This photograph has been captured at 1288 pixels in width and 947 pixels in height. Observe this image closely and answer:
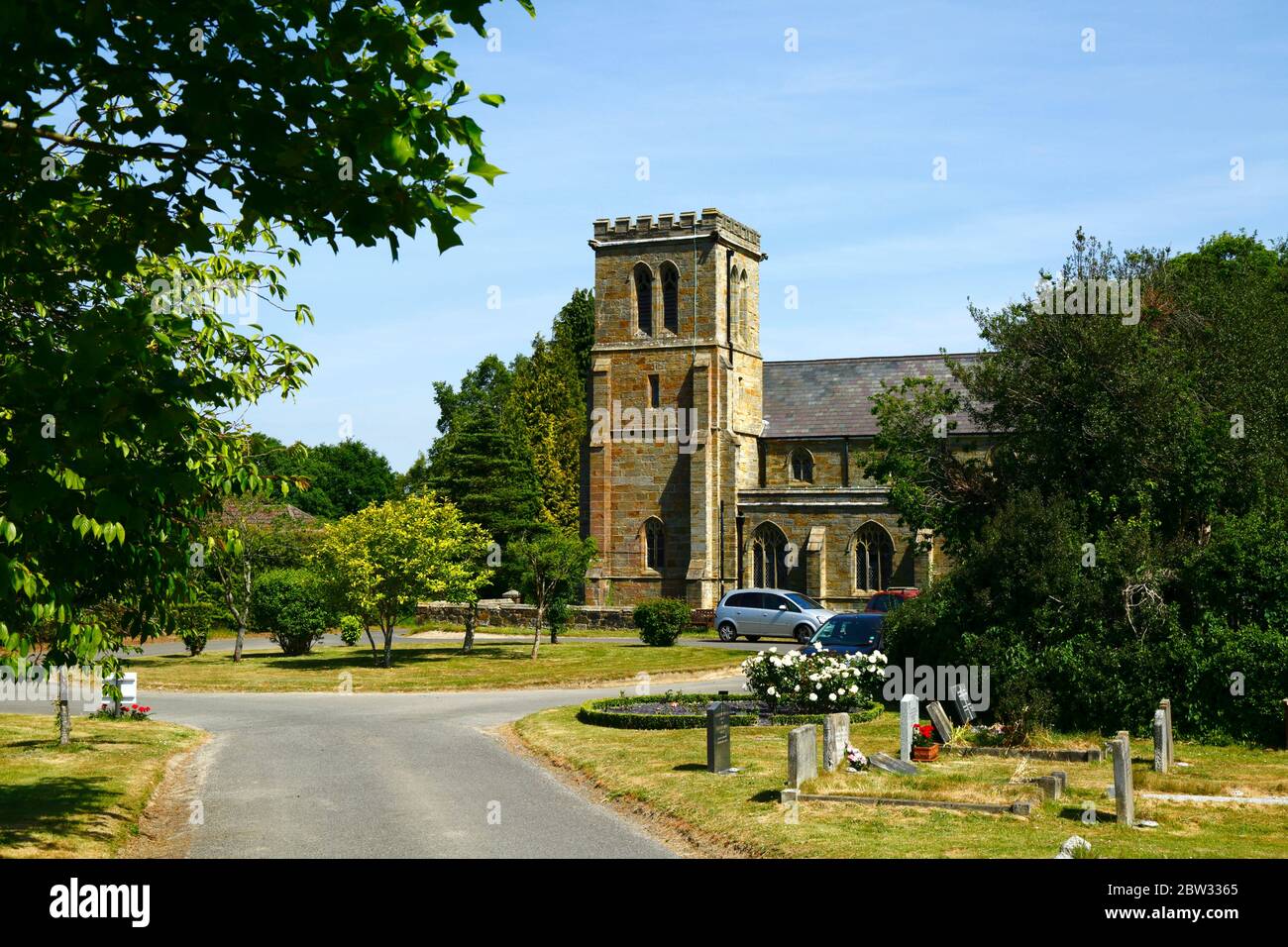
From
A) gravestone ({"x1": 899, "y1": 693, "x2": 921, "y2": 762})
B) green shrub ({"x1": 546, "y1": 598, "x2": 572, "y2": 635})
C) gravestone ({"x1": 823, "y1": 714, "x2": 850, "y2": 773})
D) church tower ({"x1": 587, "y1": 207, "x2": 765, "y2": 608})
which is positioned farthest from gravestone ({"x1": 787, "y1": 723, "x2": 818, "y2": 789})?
church tower ({"x1": 587, "y1": 207, "x2": 765, "y2": 608})

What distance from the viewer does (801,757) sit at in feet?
49.2

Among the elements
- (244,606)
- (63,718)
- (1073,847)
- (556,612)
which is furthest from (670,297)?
(1073,847)

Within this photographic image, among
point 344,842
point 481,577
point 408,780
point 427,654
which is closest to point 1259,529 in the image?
point 408,780

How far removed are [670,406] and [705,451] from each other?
9.53ft

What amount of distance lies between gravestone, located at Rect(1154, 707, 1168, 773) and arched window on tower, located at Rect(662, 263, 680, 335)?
43.8 meters

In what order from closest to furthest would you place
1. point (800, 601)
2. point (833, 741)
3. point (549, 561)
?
1. point (833, 741)
2. point (549, 561)
3. point (800, 601)

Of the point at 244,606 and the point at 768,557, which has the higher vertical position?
the point at 768,557

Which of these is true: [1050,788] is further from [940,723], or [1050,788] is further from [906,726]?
[940,723]

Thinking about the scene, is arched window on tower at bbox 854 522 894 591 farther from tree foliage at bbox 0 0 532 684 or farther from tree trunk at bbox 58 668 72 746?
tree foliage at bbox 0 0 532 684

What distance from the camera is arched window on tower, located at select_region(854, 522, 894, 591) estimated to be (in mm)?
56000

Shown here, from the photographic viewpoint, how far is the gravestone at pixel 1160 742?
1653 centimetres

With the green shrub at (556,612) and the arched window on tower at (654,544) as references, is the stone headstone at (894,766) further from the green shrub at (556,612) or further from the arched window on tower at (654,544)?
the arched window on tower at (654,544)

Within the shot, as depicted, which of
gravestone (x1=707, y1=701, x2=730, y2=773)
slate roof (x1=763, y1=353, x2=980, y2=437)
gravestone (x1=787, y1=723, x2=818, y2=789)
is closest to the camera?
gravestone (x1=787, y1=723, x2=818, y2=789)

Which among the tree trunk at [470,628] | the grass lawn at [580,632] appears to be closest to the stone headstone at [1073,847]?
the tree trunk at [470,628]
